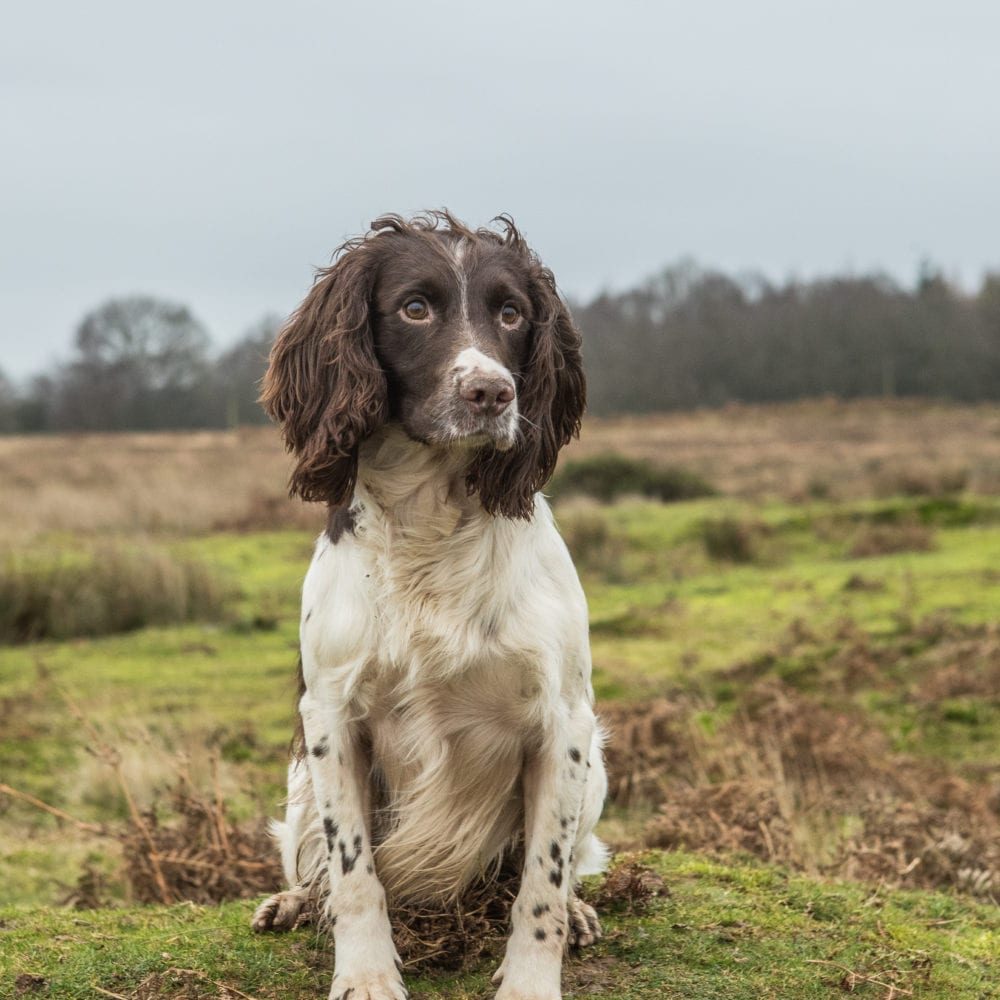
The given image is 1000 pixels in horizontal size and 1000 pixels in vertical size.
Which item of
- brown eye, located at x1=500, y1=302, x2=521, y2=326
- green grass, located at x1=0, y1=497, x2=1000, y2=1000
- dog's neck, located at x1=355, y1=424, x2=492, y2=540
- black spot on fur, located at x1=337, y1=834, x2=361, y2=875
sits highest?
brown eye, located at x1=500, y1=302, x2=521, y2=326

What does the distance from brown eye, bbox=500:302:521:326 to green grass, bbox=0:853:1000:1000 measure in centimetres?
212

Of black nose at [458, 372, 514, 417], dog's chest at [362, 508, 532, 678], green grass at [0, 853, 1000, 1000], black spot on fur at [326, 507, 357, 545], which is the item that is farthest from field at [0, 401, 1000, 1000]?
black nose at [458, 372, 514, 417]

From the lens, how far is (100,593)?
14.7 m

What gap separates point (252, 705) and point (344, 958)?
295 inches

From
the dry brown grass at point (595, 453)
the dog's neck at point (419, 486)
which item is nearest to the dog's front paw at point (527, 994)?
the dog's neck at point (419, 486)

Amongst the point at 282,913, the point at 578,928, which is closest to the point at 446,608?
the point at 578,928

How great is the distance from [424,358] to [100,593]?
37.9 ft

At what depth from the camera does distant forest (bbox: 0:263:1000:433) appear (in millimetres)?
56625

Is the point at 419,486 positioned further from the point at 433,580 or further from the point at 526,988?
the point at 526,988

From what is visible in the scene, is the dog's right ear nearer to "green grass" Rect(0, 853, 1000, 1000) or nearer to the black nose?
the black nose

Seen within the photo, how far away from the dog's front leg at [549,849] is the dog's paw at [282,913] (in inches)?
36.1

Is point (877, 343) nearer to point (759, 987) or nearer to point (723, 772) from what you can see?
Result: point (723, 772)

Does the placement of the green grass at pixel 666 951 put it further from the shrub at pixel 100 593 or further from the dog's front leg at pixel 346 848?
the shrub at pixel 100 593

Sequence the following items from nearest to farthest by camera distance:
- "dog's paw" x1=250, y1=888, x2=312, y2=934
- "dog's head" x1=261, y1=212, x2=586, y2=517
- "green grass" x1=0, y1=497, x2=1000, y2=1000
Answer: "dog's head" x1=261, y1=212, x2=586, y2=517 < "green grass" x1=0, y1=497, x2=1000, y2=1000 < "dog's paw" x1=250, y1=888, x2=312, y2=934
